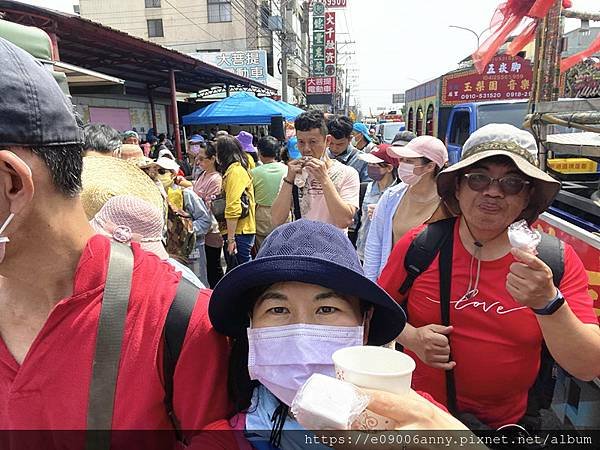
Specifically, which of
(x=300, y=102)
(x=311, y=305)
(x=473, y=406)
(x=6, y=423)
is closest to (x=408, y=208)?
(x=473, y=406)

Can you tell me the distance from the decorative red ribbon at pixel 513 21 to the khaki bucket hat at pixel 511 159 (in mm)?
1690

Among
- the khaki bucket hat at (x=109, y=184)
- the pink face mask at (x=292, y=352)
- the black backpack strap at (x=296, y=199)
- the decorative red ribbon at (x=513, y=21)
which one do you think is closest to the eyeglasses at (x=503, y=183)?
the pink face mask at (x=292, y=352)

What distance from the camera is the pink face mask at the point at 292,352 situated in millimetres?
1177

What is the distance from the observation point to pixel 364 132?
270 inches

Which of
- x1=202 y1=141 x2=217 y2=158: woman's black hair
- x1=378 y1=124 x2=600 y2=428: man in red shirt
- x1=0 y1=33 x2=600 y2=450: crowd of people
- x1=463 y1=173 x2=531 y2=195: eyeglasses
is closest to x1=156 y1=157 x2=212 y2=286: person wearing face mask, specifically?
x1=202 y1=141 x2=217 y2=158: woman's black hair

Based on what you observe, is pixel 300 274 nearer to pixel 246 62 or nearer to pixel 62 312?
pixel 62 312

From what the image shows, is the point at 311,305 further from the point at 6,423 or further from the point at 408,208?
the point at 408,208

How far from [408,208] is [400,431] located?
82.5 inches

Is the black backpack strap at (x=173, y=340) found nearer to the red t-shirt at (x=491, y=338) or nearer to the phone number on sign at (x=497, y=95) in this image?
the red t-shirt at (x=491, y=338)

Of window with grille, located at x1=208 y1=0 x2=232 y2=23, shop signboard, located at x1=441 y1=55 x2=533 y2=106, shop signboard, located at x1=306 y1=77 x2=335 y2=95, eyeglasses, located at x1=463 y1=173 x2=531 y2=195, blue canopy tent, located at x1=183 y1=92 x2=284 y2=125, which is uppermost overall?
window with grille, located at x1=208 y1=0 x2=232 y2=23

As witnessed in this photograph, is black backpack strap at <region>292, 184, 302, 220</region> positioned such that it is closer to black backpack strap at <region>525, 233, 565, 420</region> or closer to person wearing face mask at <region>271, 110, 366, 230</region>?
person wearing face mask at <region>271, 110, 366, 230</region>

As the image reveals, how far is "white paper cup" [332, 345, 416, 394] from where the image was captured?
0.88m

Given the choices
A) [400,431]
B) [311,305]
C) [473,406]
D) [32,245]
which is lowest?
[473,406]

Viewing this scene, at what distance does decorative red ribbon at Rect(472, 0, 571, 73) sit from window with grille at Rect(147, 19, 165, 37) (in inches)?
1391
